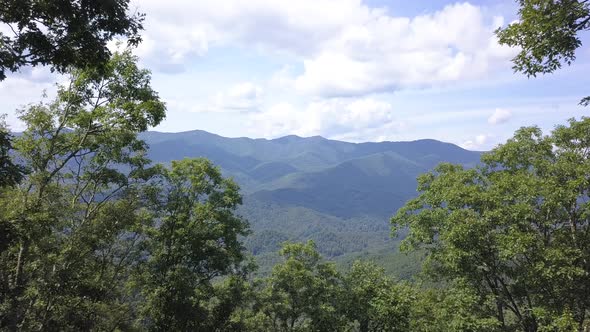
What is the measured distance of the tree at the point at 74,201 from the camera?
14133mm

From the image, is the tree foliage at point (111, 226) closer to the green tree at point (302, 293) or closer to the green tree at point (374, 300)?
the green tree at point (302, 293)

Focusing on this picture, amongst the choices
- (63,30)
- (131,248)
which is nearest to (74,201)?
(131,248)

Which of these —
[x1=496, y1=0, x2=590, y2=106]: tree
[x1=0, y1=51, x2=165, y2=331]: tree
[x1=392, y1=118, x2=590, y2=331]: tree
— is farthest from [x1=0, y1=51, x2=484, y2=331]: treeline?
[x1=496, y1=0, x2=590, y2=106]: tree

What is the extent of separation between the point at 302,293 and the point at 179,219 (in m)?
10.7

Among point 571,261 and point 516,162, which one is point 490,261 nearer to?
point 571,261

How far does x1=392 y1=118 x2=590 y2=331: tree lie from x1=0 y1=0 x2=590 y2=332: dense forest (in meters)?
0.08

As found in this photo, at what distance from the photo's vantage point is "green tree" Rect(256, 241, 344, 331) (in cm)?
2648

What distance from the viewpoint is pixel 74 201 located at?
1680cm

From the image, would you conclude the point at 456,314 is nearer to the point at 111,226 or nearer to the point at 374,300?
the point at 374,300


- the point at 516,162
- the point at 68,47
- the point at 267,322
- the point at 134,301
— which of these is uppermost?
the point at 68,47

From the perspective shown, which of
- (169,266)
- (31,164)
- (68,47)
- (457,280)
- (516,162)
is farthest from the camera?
(169,266)

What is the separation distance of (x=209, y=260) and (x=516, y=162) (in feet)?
57.4

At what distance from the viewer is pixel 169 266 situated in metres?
Result: 21.5

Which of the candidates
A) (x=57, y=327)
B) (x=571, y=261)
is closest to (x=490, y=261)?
(x=571, y=261)
